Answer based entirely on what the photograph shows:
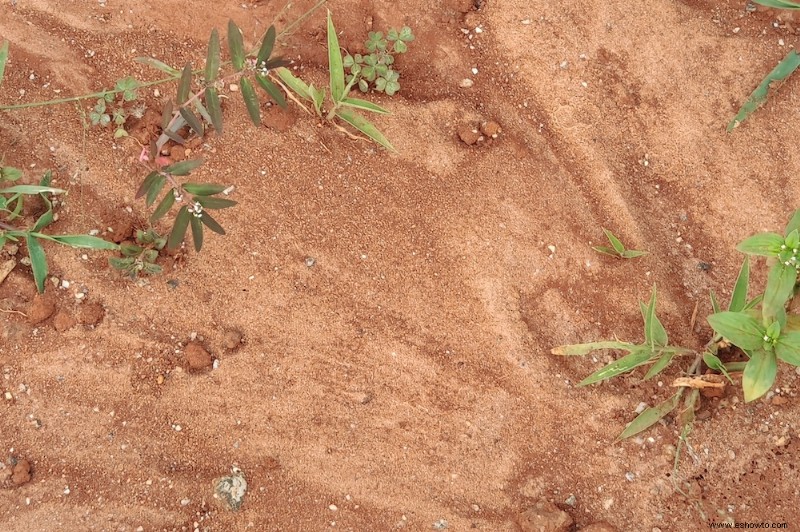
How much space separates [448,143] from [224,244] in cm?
99

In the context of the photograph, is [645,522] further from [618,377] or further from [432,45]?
[432,45]

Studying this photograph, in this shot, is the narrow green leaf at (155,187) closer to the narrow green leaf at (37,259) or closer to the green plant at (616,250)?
the narrow green leaf at (37,259)

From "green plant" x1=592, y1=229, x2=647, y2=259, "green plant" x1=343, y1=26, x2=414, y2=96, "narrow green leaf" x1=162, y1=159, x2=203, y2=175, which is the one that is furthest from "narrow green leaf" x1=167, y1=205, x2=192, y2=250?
"green plant" x1=592, y1=229, x2=647, y2=259

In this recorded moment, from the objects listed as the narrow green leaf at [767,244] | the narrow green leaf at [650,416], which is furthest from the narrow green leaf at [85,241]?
the narrow green leaf at [767,244]

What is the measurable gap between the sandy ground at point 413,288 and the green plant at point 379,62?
0.10 metres

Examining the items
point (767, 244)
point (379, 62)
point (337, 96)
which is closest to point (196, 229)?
point (337, 96)

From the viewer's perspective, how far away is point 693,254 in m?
2.89

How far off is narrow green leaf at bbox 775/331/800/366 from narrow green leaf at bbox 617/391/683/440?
0.50 meters

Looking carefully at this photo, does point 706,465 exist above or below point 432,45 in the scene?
below

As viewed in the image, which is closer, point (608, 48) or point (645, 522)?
point (645, 522)

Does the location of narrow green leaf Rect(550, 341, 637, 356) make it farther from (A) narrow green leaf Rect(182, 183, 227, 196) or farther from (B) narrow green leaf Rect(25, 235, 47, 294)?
(B) narrow green leaf Rect(25, 235, 47, 294)

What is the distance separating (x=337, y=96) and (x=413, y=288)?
2.61ft

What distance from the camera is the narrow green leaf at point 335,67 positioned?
259 cm

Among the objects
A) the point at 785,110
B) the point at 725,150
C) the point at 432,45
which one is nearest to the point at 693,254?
the point at 725,150
